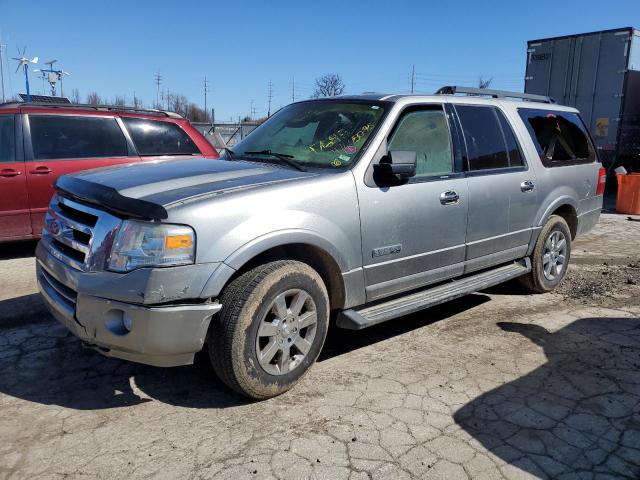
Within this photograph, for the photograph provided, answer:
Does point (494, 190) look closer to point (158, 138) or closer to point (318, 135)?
point (318, 135)

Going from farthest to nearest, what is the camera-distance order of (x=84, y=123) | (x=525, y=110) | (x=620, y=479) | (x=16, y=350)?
(x=84, y=123)
(x=525, y=110)
(x=16, y=350)
(x=620, y=479)

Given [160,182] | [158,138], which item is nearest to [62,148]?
[158,138]

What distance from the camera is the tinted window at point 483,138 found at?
14.8 feet

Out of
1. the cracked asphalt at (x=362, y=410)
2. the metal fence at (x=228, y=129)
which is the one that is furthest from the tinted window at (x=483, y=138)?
the metal fence at (x=228, y=129)

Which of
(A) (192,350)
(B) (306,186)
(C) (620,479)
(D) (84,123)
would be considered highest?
(D) (84,123)

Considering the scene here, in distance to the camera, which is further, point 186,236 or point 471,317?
point 471,317

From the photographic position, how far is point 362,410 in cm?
319

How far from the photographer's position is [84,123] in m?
6.73

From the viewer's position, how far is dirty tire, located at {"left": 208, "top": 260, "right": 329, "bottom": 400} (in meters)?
2.99

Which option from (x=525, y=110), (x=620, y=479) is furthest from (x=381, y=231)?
(x=525, y=110)

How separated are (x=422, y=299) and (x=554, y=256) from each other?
2.33 meters

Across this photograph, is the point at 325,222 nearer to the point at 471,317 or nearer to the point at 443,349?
the point at 443,349

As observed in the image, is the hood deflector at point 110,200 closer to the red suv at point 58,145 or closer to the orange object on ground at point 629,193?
the red suv at point 58,145

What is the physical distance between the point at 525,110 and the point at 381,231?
101 inches
